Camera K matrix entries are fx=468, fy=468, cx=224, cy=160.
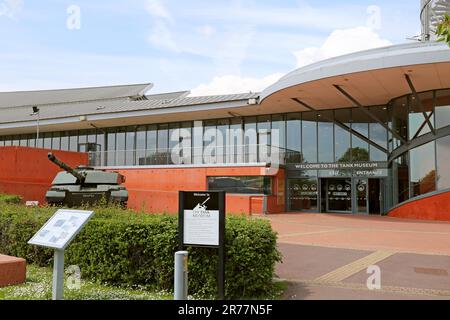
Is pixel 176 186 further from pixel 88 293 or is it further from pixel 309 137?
pixel 88 293

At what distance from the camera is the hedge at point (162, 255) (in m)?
6.29

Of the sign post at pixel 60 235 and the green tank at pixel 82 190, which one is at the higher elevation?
the green tank at pixel 82 190

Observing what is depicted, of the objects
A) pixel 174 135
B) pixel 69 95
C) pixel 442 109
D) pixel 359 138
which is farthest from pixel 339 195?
pixel 69 95

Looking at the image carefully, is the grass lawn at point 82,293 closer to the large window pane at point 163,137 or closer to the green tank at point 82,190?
the green tank at point 82,190

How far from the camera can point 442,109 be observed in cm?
2094

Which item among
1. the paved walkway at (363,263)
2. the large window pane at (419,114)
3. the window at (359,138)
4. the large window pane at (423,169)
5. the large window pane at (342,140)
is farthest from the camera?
the large window pane at (342,140)

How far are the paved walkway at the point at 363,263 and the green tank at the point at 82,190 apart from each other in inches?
297

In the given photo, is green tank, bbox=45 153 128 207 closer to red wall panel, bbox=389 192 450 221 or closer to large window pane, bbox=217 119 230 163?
large window pane, bbox=217 119 230 163

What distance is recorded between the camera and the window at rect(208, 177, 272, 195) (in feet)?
83.2

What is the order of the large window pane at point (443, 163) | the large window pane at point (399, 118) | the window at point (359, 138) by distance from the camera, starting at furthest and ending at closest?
the window at point (359, 138) < the large window pane at point (399, 118) < the large window pane at point (443, 163)

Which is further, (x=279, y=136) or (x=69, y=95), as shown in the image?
(x=69, y=95)

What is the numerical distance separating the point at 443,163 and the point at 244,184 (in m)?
10.1

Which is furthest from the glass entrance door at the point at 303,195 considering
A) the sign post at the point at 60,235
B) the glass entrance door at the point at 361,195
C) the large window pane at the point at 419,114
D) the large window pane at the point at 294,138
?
the sign post at the point at 60,235
